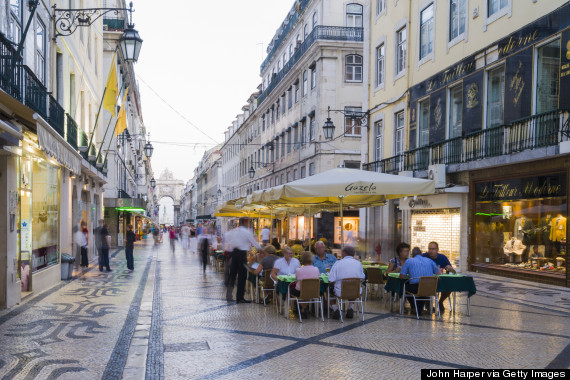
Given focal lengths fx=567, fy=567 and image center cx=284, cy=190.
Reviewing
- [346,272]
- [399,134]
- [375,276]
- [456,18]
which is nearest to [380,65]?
[399,134]

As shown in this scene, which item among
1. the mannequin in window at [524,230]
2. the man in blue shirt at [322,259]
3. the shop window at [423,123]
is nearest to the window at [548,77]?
the mannequin in window at [524,230]

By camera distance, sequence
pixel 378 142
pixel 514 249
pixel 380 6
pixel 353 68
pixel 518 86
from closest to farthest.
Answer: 1. pixel 518 86
2. pixel 514 249
3. pixel 380 6
4. pixel 378 142
5. pixel 353 68

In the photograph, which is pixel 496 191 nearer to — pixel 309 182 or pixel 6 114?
pixel 309 182

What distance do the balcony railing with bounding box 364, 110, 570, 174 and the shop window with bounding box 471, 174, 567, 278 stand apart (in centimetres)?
98

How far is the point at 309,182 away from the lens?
12008 millimetres

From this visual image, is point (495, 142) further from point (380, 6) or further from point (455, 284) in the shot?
point (380, 6)

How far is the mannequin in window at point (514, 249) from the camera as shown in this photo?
16.6m

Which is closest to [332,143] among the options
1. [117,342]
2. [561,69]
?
[561,69]

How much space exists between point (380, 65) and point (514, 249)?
1277cm

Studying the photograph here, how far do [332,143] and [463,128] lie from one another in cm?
1563

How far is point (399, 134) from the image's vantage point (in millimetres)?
24828

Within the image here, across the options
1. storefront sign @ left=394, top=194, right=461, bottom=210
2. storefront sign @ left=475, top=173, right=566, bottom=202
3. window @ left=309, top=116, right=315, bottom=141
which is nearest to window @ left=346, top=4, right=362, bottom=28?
window @ left=309, top=116, right=315, bottom=141

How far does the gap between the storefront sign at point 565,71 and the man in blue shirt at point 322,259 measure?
7.24 metres

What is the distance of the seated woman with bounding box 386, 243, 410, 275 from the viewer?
1117 cm
